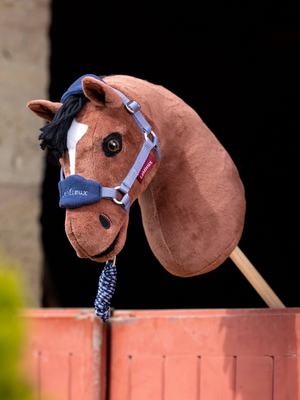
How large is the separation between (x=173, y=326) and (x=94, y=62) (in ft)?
3.86

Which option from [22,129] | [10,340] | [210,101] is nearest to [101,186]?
[10,340]

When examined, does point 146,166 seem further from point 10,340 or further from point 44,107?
point 10,340

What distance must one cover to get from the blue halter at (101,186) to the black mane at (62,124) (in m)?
0.02

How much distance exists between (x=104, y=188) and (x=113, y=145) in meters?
0.06

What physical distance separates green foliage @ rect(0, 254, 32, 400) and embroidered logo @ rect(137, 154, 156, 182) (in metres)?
0.47

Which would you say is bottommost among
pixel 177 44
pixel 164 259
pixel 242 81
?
pixel 164 259

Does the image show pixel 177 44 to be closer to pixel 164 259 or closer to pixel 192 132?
pixel 192 132

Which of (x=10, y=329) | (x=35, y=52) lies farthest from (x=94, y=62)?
(x=10, y=329)

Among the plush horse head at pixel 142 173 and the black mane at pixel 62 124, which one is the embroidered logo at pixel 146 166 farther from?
the black mane at pixel 62 124

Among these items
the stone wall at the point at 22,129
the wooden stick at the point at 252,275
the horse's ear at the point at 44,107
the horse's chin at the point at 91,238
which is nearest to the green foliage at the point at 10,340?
the horse's chin at the point at 91,238

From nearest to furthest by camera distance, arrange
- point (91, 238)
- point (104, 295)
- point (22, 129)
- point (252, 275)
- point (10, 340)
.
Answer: point (10, 340) < point (91, 238) < point (104, 295) < point (252, 275) < point (22, 129)

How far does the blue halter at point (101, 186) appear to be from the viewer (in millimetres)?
581

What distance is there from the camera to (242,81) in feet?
5.43

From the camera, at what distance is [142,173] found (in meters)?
0.66
